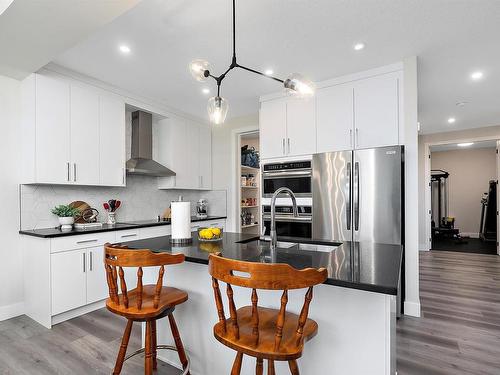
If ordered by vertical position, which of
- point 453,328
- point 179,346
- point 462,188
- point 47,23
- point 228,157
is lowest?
point 453,328

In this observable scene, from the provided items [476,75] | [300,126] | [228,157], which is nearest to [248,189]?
[228,157]

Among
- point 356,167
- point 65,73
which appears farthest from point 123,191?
point 356,167

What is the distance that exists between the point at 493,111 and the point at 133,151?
6.04 m

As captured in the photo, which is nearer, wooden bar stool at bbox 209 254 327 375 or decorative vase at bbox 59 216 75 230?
wooden bar stool at bbox 209 254 327 375

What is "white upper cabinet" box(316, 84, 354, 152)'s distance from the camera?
3.25 metres

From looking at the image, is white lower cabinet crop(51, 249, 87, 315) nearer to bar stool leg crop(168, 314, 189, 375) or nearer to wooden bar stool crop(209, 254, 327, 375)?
bar stool leg crop(168, 314, 189, 375)

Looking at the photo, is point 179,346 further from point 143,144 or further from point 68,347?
point 143,144

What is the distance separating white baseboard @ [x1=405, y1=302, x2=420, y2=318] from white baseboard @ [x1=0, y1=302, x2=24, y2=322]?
395 centimetres

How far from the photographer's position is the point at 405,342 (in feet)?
7.54

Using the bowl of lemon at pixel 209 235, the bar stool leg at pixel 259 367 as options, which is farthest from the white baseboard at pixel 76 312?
the bar stool leg at pixel 259 367

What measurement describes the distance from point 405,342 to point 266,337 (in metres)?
1.78

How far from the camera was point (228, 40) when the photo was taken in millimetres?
2537

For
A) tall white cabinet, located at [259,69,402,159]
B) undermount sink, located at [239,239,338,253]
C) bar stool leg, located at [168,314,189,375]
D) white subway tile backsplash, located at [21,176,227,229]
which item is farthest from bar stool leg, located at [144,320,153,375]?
tall white cabinet, located at [259,69,402,159]

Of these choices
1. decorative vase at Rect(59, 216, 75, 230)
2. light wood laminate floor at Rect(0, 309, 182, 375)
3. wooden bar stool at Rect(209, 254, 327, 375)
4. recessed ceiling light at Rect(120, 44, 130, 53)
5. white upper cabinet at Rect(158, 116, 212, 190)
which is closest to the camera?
wooden bar stool at Rect(209, 254, 327, 375)
